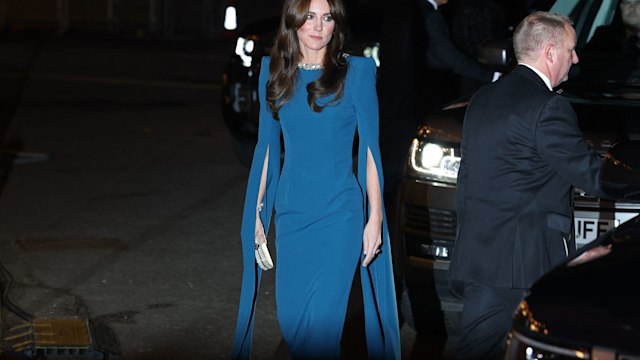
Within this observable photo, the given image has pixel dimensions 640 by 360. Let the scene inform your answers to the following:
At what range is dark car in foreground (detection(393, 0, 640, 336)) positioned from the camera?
6.09m

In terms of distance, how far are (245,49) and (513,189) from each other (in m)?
6.93

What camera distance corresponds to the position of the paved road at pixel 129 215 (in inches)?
286

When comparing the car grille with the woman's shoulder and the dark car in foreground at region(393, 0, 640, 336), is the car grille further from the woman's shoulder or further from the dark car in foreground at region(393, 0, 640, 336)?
the woman's shoulder

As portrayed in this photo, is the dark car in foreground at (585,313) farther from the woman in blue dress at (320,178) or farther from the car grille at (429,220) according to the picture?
the car grille at (429,220)

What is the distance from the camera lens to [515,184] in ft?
16.0

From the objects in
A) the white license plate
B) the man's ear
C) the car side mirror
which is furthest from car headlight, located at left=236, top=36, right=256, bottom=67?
the car side mirror

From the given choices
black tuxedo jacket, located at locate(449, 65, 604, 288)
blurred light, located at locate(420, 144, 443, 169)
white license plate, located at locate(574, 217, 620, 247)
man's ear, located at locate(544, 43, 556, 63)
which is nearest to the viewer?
black tuxedo jacket, located at locate(449, 65, 604, 288)

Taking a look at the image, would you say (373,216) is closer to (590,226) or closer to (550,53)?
(550,53)

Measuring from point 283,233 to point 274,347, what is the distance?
5.37 ft

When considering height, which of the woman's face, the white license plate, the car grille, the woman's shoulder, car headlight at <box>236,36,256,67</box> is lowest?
car headlight at <box>236,36,256,67</box>

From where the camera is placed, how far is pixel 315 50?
17.0 ft

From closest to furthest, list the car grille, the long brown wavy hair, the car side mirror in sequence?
1. the car side mirror
2. the long brown wavy hair
3. the car grille

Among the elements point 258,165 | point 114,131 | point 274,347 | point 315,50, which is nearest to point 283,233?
point 258,165

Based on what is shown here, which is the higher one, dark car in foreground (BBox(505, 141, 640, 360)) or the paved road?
dark car in foreground (BBox(505, 141, 640, 360))
